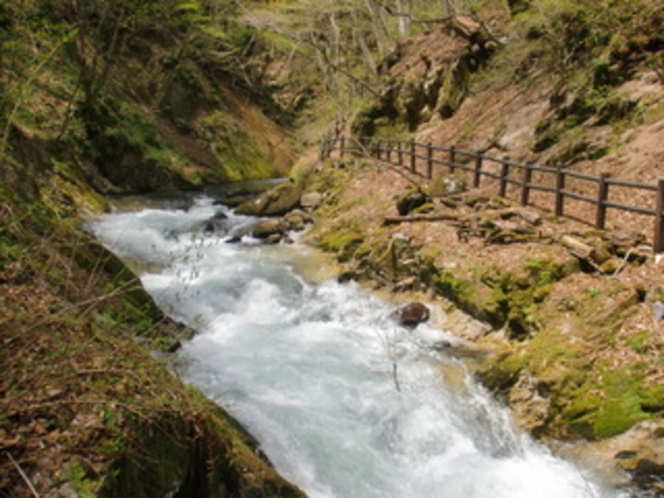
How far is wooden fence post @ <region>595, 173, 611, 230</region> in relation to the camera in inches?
330

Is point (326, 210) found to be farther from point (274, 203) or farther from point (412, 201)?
point (412, 201)

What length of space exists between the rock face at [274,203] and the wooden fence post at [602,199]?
10608 millimetres

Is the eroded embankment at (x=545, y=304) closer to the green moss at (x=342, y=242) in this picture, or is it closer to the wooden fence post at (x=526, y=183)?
the green moss at (x=342, y=242)

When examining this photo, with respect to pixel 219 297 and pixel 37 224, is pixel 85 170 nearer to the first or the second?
pixel 219 297

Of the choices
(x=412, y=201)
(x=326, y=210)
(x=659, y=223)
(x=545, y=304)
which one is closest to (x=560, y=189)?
(x=659, y=223)

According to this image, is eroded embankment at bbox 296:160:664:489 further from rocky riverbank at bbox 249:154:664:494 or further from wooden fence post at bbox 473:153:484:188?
wooden fence post at bbox 473:153:484:188

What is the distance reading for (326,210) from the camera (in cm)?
1628

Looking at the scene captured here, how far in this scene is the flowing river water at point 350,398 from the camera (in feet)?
17.8

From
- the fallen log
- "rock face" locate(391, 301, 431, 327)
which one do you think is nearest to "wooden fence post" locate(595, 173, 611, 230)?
the fallen log

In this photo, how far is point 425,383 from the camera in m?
7.09

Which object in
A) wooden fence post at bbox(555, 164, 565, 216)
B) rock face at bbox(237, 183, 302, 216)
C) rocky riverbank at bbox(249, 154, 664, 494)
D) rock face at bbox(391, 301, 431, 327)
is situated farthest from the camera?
rock face at bbox(237, 183, 302, 216)

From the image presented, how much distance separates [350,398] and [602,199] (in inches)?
215

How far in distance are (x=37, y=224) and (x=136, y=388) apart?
280 centimetres

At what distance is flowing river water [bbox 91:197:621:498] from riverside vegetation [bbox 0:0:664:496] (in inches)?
19.7
